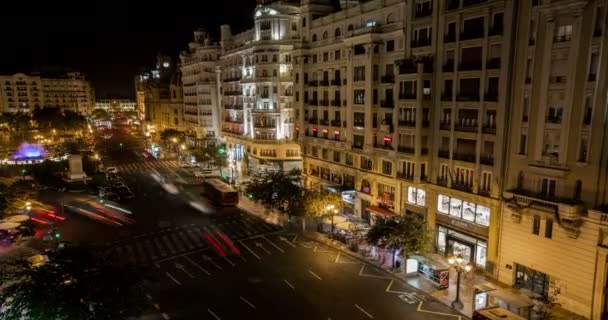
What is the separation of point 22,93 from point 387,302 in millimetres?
211105

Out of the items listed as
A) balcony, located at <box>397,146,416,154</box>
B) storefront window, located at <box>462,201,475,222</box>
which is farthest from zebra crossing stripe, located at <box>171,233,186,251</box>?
storefront window, located at <box>462,201,475,222</box>

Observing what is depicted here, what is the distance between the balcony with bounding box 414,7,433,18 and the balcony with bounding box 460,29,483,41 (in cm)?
518

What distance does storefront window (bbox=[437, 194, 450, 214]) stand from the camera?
150 feet

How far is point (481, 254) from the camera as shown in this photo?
4262 centimetres

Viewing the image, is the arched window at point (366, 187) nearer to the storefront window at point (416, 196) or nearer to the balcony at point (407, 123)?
the storefront window at point (416, 196)

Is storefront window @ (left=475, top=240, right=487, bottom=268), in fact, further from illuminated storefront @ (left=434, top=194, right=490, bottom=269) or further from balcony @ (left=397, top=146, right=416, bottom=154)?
balcony @ (left=397, top=146, right=416, bottom=154)

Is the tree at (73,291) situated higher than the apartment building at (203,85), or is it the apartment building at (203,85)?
the apartment building at (203,85)

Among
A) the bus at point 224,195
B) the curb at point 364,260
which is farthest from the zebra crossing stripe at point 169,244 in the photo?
the curb at point 364,260

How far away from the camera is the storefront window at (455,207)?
4425 centimetres

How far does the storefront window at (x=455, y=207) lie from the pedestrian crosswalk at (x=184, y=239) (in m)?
22.4

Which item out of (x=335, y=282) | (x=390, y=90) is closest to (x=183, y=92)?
(x=390, y=90)

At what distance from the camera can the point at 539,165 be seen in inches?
1415

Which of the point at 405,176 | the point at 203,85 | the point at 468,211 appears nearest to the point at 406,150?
the point at 405,176

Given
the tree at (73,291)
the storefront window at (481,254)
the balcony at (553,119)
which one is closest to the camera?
the tree at (73,291)
